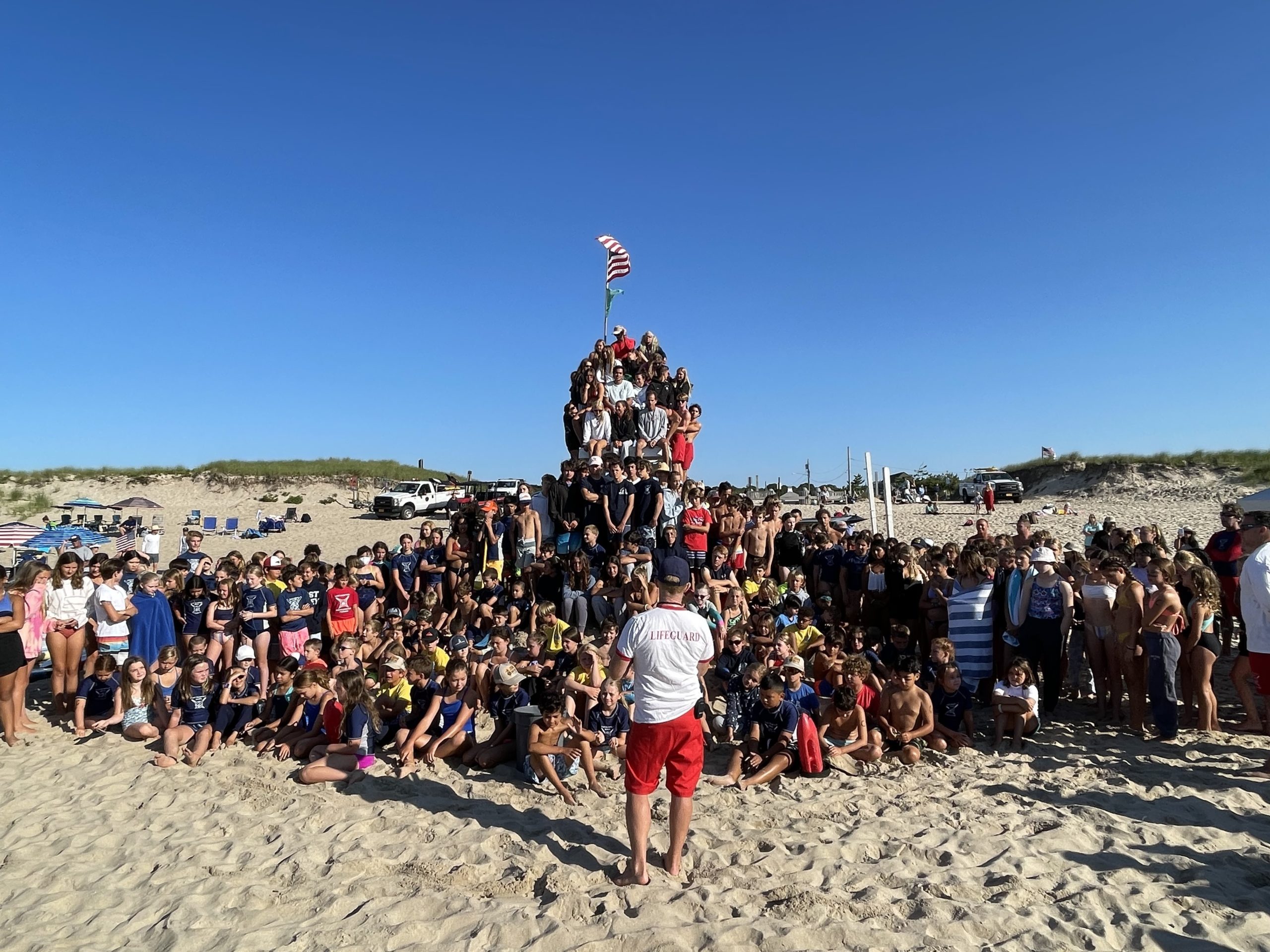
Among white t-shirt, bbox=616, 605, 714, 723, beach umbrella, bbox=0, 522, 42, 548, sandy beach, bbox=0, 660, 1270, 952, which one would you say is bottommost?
sandy beach, bbox=0, 660, 1270, 952

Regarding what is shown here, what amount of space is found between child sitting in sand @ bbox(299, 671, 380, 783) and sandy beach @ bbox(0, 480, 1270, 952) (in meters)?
0.18

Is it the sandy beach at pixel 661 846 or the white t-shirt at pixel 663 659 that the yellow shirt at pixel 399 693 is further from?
the white t-shirt at pixel 663 659

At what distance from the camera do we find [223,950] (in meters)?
3.41

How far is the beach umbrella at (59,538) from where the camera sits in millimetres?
16016

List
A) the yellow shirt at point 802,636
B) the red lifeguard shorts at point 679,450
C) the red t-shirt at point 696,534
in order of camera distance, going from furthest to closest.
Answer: the red lifeguard shorts at point 679,450, the red t-shirt at point 696,534, the yellow shirt at point 802,636

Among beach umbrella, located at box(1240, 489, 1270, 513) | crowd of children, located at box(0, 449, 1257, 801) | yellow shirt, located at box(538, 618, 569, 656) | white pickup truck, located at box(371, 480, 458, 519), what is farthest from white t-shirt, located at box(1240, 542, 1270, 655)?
white pickup truck, located at box(371, 480, 458, 519)

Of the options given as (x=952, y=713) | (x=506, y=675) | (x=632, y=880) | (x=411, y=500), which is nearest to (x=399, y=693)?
(x=506, y=675)

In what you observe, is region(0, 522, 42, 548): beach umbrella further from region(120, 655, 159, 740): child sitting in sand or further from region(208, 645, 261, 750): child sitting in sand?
region(208, 645, 261, 750): child sitting in sand

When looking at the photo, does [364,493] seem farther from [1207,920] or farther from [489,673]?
[1207,920]

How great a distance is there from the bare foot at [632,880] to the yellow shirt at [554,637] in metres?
3.21

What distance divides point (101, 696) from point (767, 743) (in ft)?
21.6

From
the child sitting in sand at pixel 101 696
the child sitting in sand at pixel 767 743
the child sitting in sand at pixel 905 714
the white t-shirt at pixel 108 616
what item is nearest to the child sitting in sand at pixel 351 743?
the child sitting in sand at pixel 101 696

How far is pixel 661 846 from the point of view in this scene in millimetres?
4457

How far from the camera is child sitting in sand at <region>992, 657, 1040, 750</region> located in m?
6.01
